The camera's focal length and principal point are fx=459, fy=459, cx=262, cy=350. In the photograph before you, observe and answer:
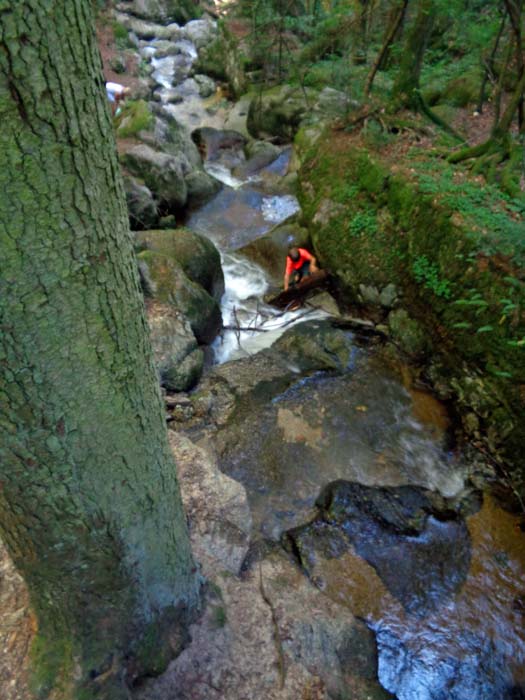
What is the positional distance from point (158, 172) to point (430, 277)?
6.46 m

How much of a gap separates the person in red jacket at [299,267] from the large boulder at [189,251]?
A: 1276 mm

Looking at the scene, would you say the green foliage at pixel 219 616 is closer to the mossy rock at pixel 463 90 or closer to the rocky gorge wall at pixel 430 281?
the rocky gorge wall at pixel 430 281

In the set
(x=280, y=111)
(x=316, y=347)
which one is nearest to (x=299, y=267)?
(x=316, y=347)

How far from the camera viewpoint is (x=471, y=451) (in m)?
5.55

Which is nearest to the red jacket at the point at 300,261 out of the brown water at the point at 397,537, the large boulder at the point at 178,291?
the large boulder at the point at 178,291

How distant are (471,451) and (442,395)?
2.75 feet

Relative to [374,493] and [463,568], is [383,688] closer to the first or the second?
[463,568]

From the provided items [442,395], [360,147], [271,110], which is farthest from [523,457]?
[271,110]

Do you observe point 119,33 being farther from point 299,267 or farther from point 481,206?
point 481,206

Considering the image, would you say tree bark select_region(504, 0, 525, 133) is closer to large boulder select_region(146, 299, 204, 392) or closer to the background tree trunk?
the background tree trunk

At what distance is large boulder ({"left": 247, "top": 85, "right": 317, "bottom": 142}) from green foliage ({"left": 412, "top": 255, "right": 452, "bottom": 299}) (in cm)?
833

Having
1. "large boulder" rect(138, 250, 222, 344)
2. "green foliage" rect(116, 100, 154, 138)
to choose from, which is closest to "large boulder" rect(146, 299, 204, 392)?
"large boulder" rect(138, 250, 222, 344)

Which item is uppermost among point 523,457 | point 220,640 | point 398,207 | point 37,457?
point 37,457

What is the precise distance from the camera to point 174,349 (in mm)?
5984
